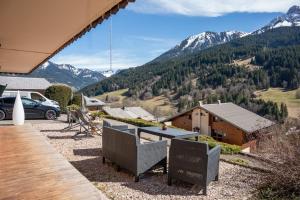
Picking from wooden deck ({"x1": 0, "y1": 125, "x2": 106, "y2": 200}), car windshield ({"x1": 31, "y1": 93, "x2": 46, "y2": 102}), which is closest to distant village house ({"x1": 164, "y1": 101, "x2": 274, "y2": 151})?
car windshield ({"x1": 31, "y1": 93, "x2": 46, "y2": 102})

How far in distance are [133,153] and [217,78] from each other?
116928 millimetres

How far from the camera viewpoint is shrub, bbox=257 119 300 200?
5621 millimetres

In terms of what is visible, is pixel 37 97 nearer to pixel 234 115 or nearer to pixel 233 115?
pixel 233 115

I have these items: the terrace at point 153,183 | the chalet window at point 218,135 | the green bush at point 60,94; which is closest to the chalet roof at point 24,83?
the green bush at point 60,94

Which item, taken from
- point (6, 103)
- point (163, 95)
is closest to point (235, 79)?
point (163, 95)

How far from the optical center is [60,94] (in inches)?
893

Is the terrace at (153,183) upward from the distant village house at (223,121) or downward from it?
upward

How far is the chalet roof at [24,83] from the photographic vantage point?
40625mm

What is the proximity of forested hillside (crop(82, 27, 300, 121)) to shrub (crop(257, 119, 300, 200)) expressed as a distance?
72.1 metres

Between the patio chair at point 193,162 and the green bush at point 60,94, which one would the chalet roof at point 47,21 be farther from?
the green bush at point 60,94

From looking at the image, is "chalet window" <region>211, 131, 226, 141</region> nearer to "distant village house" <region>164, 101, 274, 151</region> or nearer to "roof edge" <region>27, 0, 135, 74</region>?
"distant village house" <region>164, 101, 274, 151</region>

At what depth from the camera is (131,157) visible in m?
6.18

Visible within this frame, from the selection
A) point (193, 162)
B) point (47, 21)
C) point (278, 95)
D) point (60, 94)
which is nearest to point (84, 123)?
point (193, 162)

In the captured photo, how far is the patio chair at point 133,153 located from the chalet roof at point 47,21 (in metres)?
2.15
